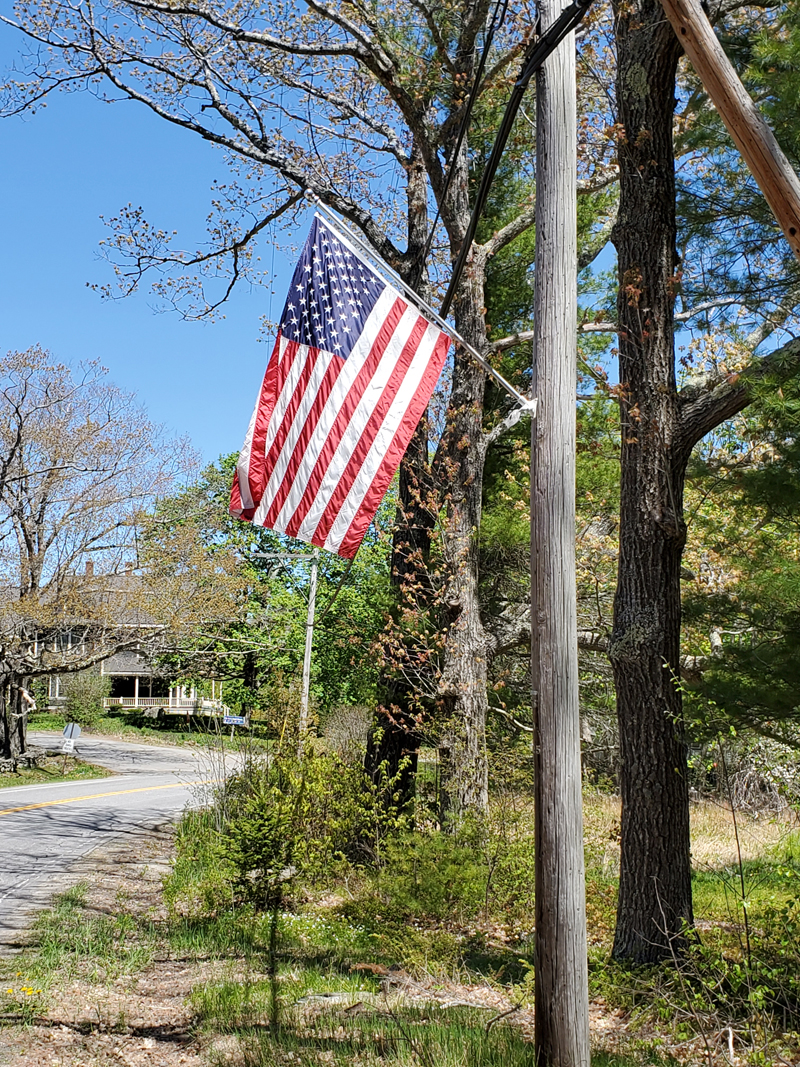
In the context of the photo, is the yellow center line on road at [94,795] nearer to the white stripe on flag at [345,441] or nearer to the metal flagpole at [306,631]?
the metal flagpole at [306,631]

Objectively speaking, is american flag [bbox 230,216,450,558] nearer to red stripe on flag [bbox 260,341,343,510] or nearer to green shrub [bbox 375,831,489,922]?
red stripe on flag [bbox 260,341,343,510]

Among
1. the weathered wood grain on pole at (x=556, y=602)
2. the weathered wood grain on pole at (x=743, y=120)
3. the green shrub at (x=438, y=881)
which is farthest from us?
the green shrub at (x=438, y=881)

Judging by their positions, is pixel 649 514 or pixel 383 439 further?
pixel 649 514

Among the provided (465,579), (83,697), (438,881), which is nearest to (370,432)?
(438,881)

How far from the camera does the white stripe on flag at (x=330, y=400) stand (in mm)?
5727

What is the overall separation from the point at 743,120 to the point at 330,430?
2.89 m

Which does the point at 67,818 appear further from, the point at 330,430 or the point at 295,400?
→ the point at 330,430

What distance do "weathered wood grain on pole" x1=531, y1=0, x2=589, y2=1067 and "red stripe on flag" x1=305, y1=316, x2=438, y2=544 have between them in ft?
2.89

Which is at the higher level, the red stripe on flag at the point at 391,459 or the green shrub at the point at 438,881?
the red stripe on flag at the point at 391,459

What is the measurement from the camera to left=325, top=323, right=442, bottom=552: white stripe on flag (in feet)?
18.6

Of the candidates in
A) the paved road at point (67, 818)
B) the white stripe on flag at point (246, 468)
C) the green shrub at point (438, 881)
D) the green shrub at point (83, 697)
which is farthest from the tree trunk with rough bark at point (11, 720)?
the white stripe on flag at point (246, 468)

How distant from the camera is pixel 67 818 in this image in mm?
18375

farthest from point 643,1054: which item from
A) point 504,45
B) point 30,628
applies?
point 30,628

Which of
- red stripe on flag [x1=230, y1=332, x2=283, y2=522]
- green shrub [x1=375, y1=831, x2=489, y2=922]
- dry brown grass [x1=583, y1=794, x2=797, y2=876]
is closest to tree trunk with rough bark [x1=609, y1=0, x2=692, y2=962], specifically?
green shrub [x1=375, y1=831, x2=489, y2=922]
